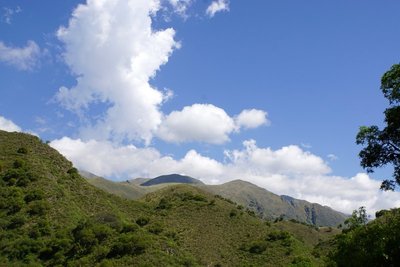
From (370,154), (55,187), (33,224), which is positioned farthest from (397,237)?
(55,187)

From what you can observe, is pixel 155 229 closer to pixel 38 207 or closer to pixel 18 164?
pixel 38 207

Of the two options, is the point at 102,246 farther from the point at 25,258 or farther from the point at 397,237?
the point at 397,237

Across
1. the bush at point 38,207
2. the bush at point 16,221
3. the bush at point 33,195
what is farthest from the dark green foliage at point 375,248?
the bush at point 33,195

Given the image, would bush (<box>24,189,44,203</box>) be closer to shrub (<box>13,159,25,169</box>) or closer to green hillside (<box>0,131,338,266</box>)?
green hillside (<box>0,131,338,266</box>)

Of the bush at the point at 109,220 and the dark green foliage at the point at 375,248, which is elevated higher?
the bush at the point at 109,220

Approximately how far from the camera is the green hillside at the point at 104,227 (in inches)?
2625

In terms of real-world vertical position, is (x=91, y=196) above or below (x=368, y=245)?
above

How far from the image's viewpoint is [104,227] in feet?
243

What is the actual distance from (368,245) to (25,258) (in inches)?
2069

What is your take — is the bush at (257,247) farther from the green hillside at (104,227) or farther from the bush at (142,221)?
the bush at (142,221)

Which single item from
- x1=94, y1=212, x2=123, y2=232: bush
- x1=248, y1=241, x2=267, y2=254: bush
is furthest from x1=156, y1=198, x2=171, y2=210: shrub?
x1=248, y1=241, x2=267, y2=254: bush

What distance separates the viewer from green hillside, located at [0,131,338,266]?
66688 millimetres

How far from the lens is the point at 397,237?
909 inches

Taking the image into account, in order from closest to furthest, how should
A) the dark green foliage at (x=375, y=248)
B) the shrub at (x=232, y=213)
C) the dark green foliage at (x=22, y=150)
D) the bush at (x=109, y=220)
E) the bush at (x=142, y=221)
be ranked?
the dark green foliage at (x=375, y=248), the bush at (x=109, y=220), the bush at (x=142, y=221), the dark green foliage at (x=22, y=150), the shrub at (x=232, y=213)
